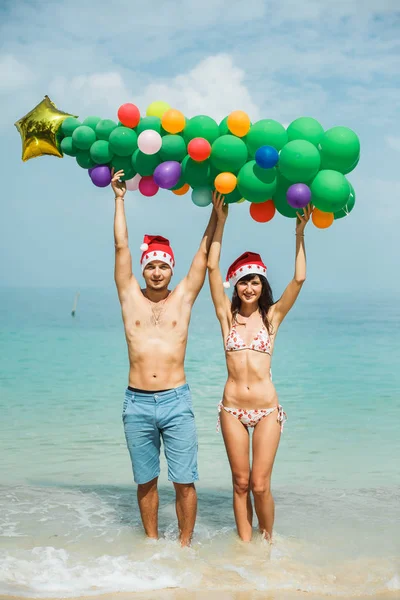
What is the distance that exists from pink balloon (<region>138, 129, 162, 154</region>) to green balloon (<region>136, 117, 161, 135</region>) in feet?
0.38

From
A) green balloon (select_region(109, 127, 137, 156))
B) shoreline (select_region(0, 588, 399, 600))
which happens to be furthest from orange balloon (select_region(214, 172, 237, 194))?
shoreline (select_region(0, 588, 399, 600))

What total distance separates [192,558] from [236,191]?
2857 mm

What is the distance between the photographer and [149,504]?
5.86 meters

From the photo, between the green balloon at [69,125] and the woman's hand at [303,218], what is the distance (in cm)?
205

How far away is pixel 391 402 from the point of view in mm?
14086

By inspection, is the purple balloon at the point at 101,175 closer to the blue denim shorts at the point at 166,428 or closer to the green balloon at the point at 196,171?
the green balloon at the point at 196,171

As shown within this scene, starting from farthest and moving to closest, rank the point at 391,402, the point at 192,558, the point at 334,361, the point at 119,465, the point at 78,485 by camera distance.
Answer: the point at 334,361
the point at 391,402
the point at 119,465
the point at 78,485
the point at 192,558

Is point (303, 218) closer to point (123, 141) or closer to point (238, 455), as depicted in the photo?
point (123, 141)

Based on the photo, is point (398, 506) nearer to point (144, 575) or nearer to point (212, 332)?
point (144, 575)

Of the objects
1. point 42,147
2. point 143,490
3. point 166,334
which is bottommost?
point 143,490

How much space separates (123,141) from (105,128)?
0.27 m

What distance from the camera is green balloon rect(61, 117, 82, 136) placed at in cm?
627

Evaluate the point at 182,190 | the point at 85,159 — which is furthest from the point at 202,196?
the point at 85,159

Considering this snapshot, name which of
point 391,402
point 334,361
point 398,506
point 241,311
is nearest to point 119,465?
point 398,506
